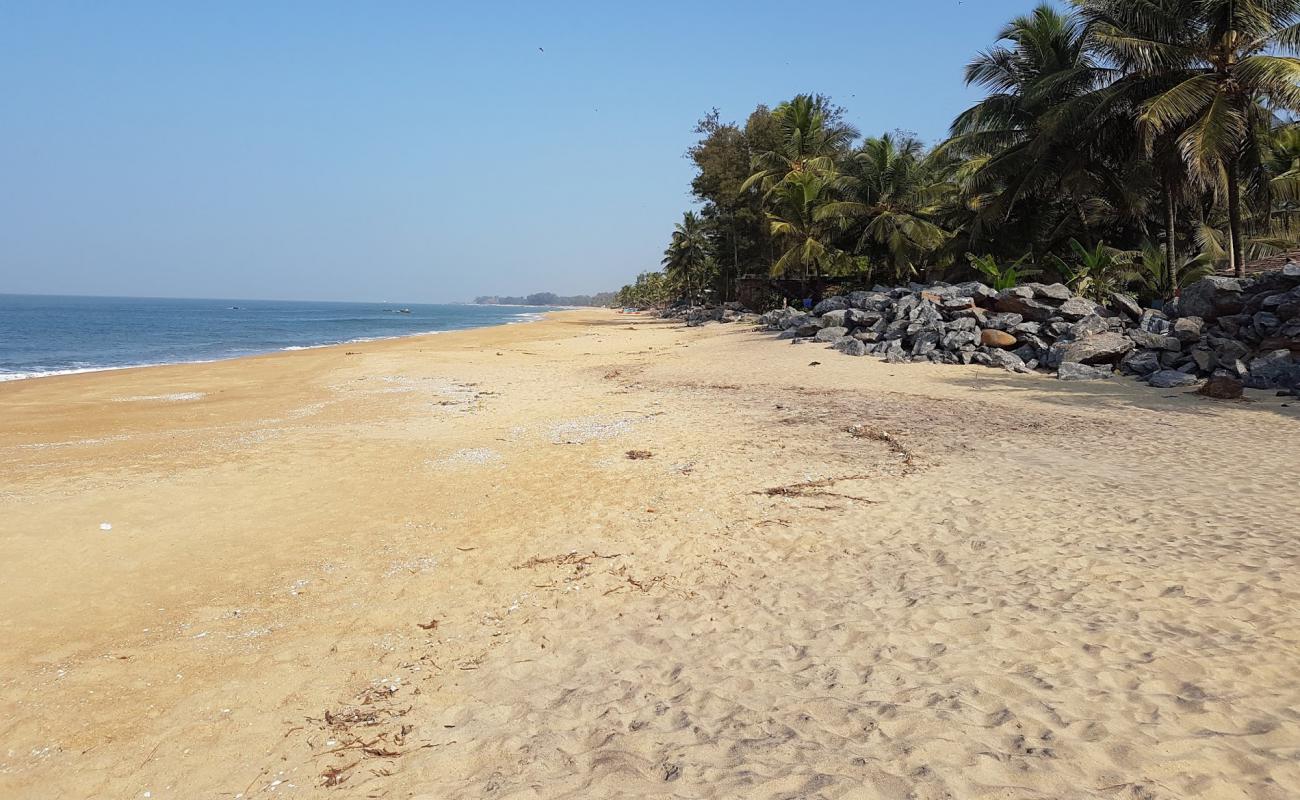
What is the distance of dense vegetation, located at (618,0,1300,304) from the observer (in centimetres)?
1733

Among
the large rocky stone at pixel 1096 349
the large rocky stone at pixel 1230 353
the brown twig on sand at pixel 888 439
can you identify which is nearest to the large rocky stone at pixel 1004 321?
the large rocky stone at pixel 1096 349

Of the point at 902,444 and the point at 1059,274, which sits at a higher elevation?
the point at 1059,274

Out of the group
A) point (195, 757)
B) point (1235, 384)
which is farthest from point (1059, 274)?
point (195, 757)

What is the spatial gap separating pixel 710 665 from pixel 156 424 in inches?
524

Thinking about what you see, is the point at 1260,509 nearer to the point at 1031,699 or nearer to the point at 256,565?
the point at 1031,699

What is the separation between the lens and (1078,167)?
73.7 ft

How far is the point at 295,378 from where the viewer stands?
20.6 m

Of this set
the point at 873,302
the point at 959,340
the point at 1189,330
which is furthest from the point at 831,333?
the point at 1189,330

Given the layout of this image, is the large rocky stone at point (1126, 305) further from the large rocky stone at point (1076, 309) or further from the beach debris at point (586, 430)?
the beach debris at point (586, 430)

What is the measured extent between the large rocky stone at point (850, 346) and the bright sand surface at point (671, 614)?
875 centimetres

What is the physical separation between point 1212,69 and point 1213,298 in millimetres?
7600

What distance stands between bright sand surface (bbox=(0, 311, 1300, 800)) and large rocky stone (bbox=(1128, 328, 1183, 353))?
4.61 m

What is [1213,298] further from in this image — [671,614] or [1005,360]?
[671,614]

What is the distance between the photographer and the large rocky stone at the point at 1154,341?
14422mm
